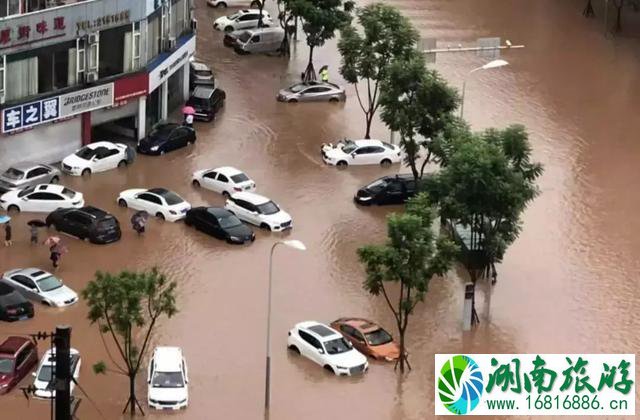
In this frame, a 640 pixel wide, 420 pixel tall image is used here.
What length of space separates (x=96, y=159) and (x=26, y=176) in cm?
355

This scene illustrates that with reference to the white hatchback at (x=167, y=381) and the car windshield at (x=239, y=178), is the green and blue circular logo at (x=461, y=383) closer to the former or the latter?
the white hatchback at (x=167, y=381)

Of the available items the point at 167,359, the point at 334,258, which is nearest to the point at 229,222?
the point at 334,258

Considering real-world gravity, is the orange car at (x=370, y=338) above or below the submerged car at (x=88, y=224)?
below

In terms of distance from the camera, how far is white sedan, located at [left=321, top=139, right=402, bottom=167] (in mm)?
64625

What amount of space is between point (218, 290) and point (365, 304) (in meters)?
5.13

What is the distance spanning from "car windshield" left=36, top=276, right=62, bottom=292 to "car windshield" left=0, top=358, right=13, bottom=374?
5.67 meters

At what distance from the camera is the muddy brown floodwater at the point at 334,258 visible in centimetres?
4600

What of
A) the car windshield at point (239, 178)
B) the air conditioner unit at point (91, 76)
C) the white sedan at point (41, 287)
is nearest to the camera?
the white sedan at point (41, 287)

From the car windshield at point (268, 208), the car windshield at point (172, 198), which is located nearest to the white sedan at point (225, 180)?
the car windshield at point (172, 198)

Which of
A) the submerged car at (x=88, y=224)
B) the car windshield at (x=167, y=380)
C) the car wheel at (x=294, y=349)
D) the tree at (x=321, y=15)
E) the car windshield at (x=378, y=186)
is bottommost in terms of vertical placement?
the car wheel at (x=294, y=349)

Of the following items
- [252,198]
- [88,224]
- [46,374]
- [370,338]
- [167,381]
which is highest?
[252,198]

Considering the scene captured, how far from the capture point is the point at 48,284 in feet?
165

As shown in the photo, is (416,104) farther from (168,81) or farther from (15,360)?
(15,360)

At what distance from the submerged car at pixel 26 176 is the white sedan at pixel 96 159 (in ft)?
2.93
